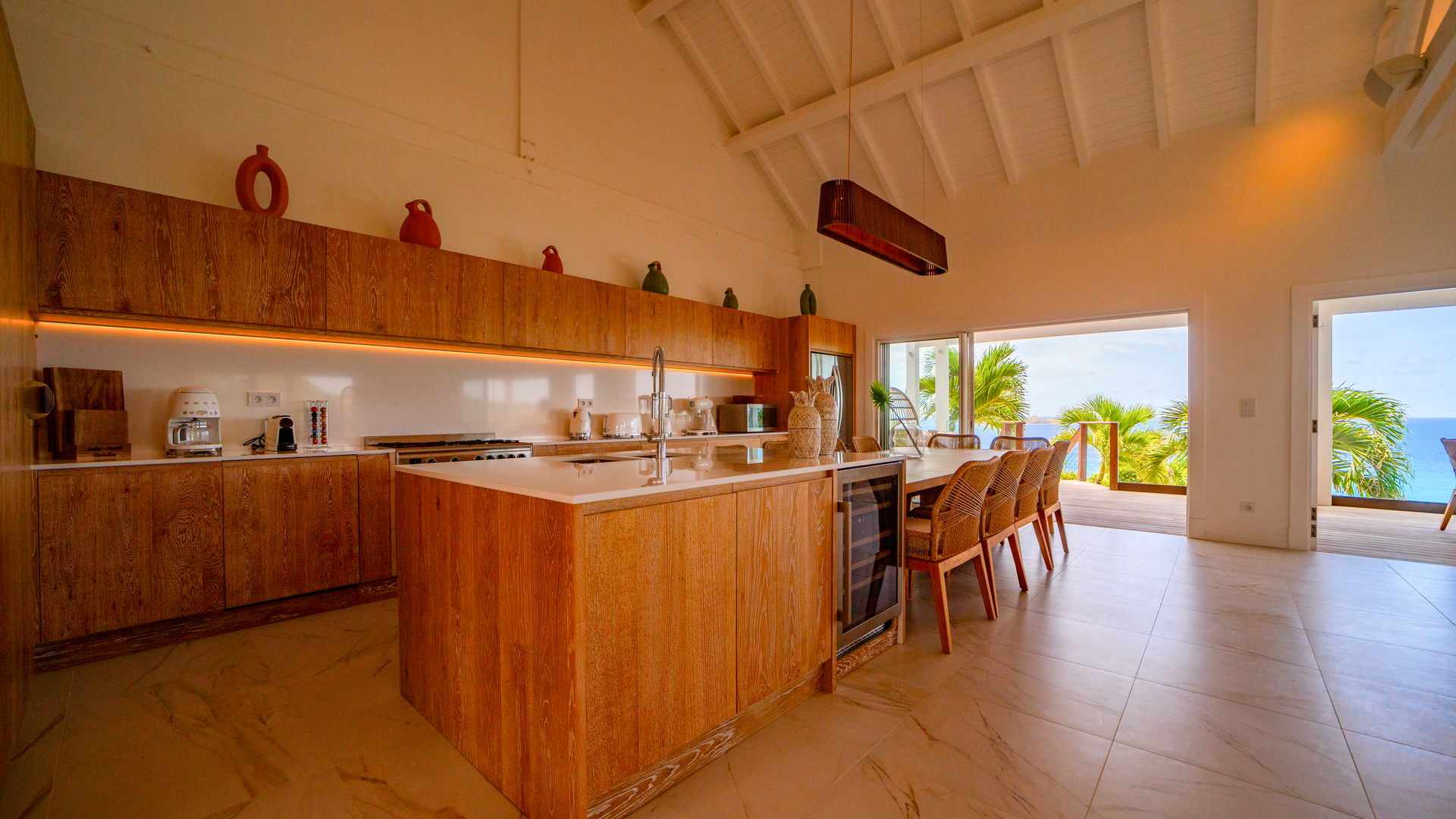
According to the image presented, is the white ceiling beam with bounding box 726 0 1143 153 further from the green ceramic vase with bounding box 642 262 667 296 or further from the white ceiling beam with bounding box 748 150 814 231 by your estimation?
the green ceramic vase with bounding box 642 262 667 296

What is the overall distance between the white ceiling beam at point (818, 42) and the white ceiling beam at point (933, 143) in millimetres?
707

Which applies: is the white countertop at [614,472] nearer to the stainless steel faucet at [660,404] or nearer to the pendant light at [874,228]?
the stainless steel faucet at [660,404]

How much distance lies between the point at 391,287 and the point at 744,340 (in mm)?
3376

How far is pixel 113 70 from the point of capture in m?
2.86

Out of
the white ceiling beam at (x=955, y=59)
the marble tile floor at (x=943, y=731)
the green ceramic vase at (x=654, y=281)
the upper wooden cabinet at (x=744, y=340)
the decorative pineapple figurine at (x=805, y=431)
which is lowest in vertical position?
the marble tile floor at (x=943, y=731)

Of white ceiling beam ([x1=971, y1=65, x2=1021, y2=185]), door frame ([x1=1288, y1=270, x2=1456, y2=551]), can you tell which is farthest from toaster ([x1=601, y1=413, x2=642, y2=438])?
door frame ([x1=1288, y1=270, x2=1456, y2=551])

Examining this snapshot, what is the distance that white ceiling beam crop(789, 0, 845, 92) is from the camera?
489cm

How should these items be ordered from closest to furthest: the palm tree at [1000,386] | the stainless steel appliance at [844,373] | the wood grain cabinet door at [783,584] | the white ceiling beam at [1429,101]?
the wood grain cabinet door at [783,584], the white ceiling beam at [1429,101], the stainless steel appliance at [844,373], the palm tree at [1000,386]

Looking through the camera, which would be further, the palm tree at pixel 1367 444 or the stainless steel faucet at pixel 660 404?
the palm tree at pixel 1367 444

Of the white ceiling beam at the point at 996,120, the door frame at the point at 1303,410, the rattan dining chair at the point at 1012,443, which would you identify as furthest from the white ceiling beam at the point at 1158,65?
the rattan dining chair at the point at 1012,443

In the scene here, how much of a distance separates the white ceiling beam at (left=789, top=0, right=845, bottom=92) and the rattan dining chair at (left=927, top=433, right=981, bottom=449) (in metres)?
3.47

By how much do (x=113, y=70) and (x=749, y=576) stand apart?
4084mm

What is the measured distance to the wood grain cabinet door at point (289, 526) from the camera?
2768 mm

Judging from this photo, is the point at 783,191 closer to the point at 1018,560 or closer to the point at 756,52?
the point at 756,52
